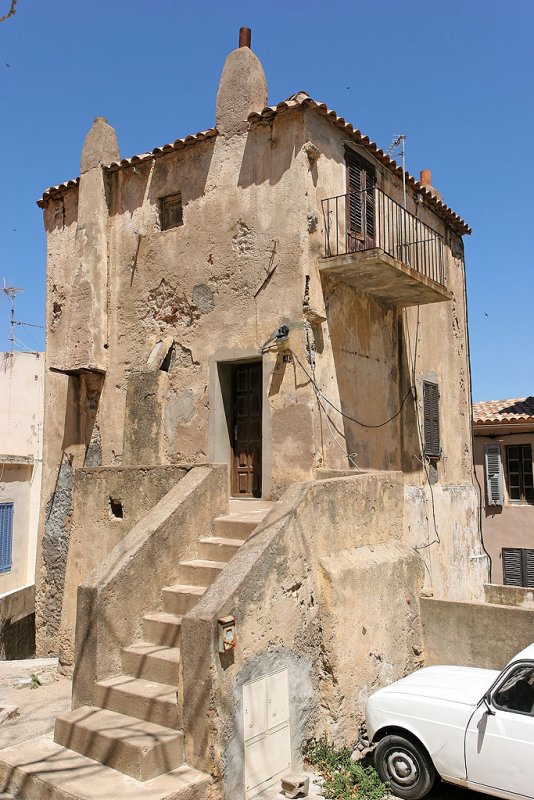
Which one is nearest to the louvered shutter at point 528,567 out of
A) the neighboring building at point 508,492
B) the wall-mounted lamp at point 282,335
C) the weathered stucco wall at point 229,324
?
the neighboring building at point 508,492

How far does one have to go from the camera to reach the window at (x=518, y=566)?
20.5m

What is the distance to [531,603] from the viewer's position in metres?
13.2

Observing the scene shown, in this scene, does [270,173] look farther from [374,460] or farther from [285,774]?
[285,774]

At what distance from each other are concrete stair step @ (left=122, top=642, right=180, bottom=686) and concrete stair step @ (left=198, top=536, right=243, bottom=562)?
3.89ft

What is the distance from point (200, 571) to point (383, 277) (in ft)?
17.8

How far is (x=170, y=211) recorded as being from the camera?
11836 millimetres

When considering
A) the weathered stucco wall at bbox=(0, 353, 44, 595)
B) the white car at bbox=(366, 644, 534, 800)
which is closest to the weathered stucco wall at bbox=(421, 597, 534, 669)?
the white car at bbox=(366, 644, 534, 800)

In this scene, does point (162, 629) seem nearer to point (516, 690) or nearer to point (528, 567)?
point (516, 690)

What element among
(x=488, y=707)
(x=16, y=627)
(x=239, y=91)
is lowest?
(x=16, y=627)

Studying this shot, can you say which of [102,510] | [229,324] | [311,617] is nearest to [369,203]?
[229,324]

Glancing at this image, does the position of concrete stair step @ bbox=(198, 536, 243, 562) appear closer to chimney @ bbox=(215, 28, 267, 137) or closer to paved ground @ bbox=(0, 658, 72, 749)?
paved ground @ bbox=(0, 658, 72, 749)

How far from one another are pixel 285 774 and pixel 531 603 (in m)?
8.44

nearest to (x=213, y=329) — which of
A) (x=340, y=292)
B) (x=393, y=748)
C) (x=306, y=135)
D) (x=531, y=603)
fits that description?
(x=340, y=292)

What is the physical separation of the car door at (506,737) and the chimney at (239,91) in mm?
8454
